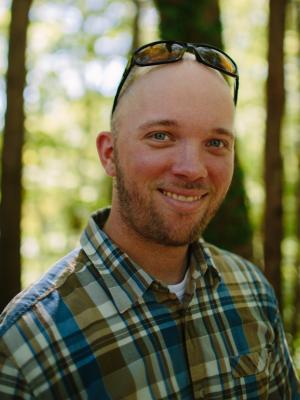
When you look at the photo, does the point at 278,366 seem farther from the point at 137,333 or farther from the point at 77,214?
the point at 77,214

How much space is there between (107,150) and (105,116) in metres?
17.5

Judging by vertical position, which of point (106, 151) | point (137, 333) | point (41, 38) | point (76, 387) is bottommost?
point (76, 387)

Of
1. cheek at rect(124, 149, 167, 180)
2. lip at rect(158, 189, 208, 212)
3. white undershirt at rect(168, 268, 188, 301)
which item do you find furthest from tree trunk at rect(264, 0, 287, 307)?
cheek at rect(124, 149, 167, 180)

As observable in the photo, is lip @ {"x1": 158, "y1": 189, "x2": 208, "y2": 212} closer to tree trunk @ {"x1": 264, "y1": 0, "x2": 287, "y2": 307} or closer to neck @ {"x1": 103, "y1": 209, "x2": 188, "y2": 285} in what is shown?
neck @ {"x1": 103, "y1": 209, "x2": 188, "y2": 285}

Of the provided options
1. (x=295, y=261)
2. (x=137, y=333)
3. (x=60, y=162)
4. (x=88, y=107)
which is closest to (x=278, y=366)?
(x=137, y=333)

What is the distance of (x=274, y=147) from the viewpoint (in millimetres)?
5867

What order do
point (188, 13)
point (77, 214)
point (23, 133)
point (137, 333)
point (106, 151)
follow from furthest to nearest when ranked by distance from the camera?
1. point (77, 214)
2. point (23, 133)
3. point (188, 13)
4. point (106, 151)
5. point (137, 333)

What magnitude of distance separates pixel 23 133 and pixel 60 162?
1517 cm

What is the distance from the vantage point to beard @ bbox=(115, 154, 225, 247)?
6.92ft

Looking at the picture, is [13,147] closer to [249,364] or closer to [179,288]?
[179,288]

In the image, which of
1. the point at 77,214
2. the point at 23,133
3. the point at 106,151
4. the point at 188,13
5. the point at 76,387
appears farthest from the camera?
the point at 77,214

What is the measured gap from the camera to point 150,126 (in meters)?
2.08

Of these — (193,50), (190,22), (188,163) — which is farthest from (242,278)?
(190,22)

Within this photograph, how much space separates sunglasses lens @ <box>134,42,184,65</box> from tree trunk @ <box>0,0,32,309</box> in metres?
4.01
